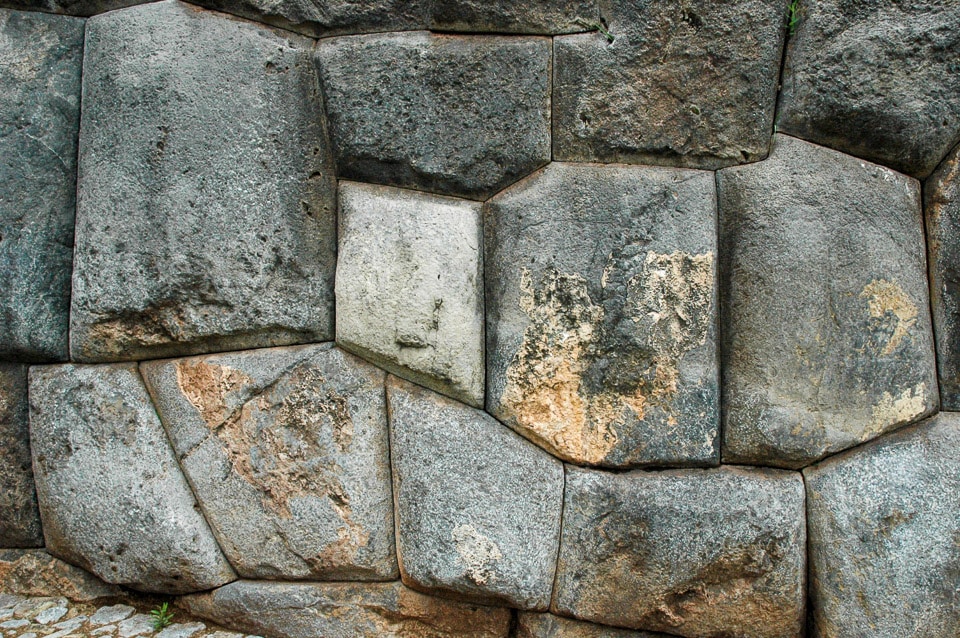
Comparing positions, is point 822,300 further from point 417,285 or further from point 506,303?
point 417,285

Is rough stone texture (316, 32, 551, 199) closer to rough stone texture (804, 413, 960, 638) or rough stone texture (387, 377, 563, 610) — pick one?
rough stone texture (387, 377, 563, 610)

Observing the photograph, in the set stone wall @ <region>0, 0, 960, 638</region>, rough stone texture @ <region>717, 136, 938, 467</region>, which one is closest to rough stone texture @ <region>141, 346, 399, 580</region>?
stone wall @ <region>0, 0, 960, 638</region>

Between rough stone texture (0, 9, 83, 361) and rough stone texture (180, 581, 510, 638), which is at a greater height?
rough stone texture (0, 9, 83, 361)

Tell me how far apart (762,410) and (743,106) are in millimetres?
749

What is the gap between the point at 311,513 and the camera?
183 centimetres

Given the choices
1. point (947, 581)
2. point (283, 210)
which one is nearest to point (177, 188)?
point (283, 210)

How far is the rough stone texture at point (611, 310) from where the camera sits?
1689 mm

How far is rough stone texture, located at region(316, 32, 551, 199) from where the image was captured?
66.5 inches

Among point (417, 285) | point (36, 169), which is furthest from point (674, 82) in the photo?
point (36, 169)

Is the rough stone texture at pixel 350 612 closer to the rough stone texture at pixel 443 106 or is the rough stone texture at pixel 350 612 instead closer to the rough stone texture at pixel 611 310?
the rough stone texture at pixel 611 310

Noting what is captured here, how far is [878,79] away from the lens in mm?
1604

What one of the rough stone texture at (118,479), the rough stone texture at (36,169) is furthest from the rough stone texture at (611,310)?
the rough stone texture at (36,169)

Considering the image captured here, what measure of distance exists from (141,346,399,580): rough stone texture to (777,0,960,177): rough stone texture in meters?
1.28

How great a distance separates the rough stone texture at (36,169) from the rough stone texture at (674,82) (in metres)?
1.35
